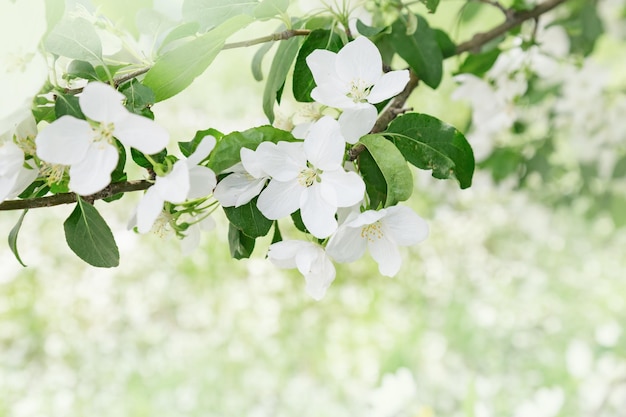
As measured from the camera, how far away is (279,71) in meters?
0.67

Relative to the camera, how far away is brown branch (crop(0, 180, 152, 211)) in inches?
20.6

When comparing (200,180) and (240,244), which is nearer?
(200,180)

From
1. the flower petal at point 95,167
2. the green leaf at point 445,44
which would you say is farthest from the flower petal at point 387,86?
the green leaf at point 445,44

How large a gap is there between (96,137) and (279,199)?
0.15 meters

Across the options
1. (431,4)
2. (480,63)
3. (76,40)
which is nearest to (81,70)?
(76,40)

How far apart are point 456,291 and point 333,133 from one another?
2.42 meters

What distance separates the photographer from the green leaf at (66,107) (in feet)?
1.58

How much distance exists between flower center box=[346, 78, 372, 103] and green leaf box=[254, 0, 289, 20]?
0.36 feet

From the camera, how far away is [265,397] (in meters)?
2.19

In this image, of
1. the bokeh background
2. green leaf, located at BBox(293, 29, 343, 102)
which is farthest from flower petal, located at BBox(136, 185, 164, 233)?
the bokeh background

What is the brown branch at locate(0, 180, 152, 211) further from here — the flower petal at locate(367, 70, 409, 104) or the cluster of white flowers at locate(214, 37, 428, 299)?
the flower petal at locate(367, 70, 409, 104)

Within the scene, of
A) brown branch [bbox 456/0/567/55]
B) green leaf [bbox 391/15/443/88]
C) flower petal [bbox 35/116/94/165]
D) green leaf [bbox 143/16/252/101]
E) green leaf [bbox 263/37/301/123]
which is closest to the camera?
flower petal [bbox 35/116/94/165]

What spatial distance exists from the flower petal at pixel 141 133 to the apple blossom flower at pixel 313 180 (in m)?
0.09

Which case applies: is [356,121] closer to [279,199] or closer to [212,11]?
[279,199]
